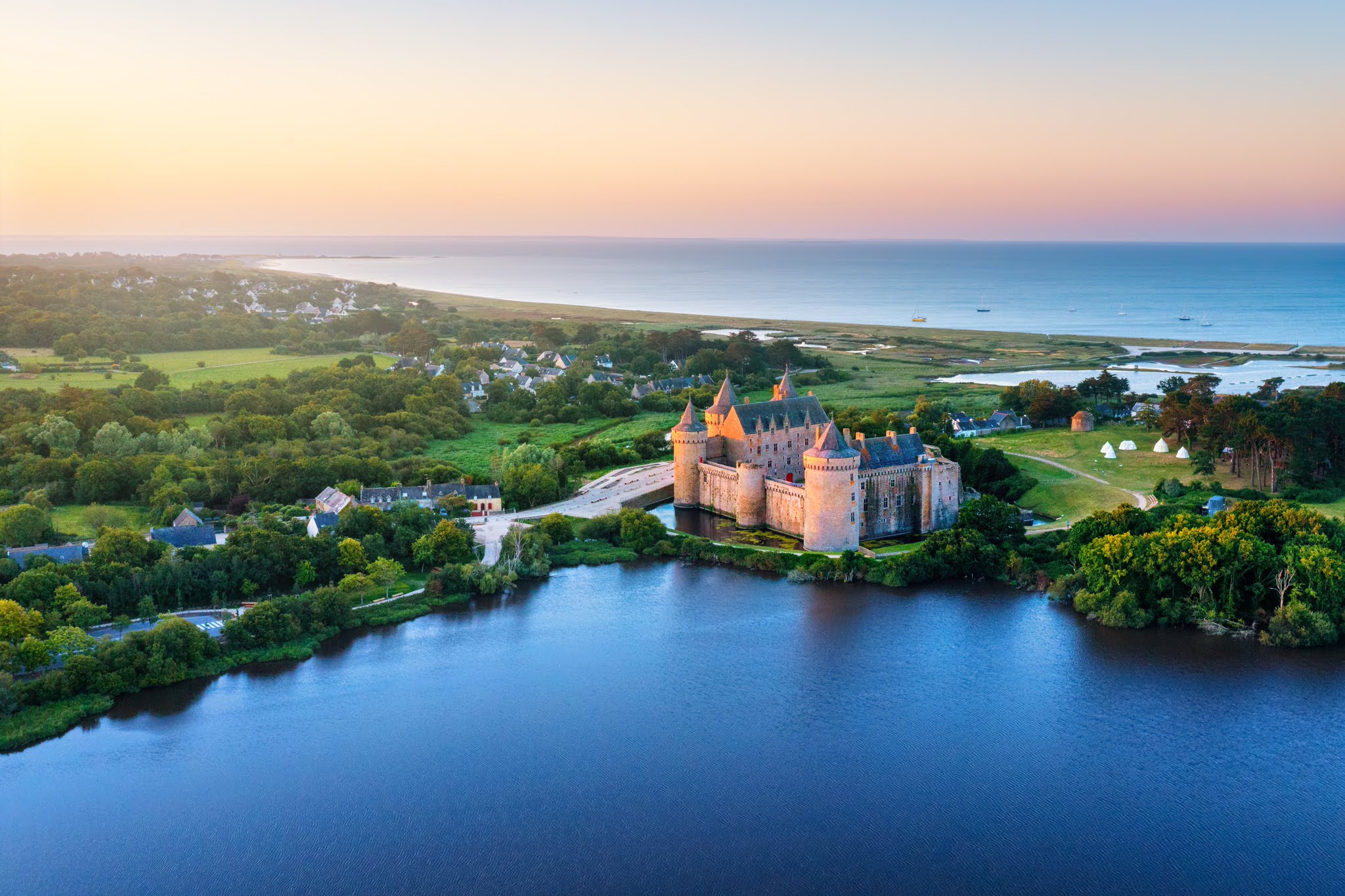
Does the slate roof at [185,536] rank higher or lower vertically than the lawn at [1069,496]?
lower

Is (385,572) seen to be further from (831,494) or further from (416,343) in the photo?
(416,343)

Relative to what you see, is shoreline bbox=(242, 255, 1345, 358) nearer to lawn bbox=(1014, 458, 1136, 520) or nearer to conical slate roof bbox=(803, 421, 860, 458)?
lawn bbox=(1014, 458, 1136, 520)

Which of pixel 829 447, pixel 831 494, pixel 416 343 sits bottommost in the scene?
pixel 831 494

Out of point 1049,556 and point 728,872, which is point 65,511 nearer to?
point 728,872

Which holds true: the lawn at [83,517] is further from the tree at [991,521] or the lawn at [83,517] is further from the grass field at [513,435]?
the tree at [991,521]

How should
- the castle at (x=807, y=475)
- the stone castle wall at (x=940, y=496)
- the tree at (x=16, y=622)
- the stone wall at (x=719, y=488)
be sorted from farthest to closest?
1. the stone wall at (x=719, y=488)
2. the stone castle wall at (x=940, y=496)
3. the castle at (x=807, y=475)
4. the tree at (x=16, y=622)

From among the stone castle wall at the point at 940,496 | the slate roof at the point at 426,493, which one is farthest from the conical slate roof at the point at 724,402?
the slate roof at the point at 426,493

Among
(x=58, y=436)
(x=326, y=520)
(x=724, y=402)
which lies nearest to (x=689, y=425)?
(x=724, y=402)

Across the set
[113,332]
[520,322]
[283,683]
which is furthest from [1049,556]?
[520,322]
